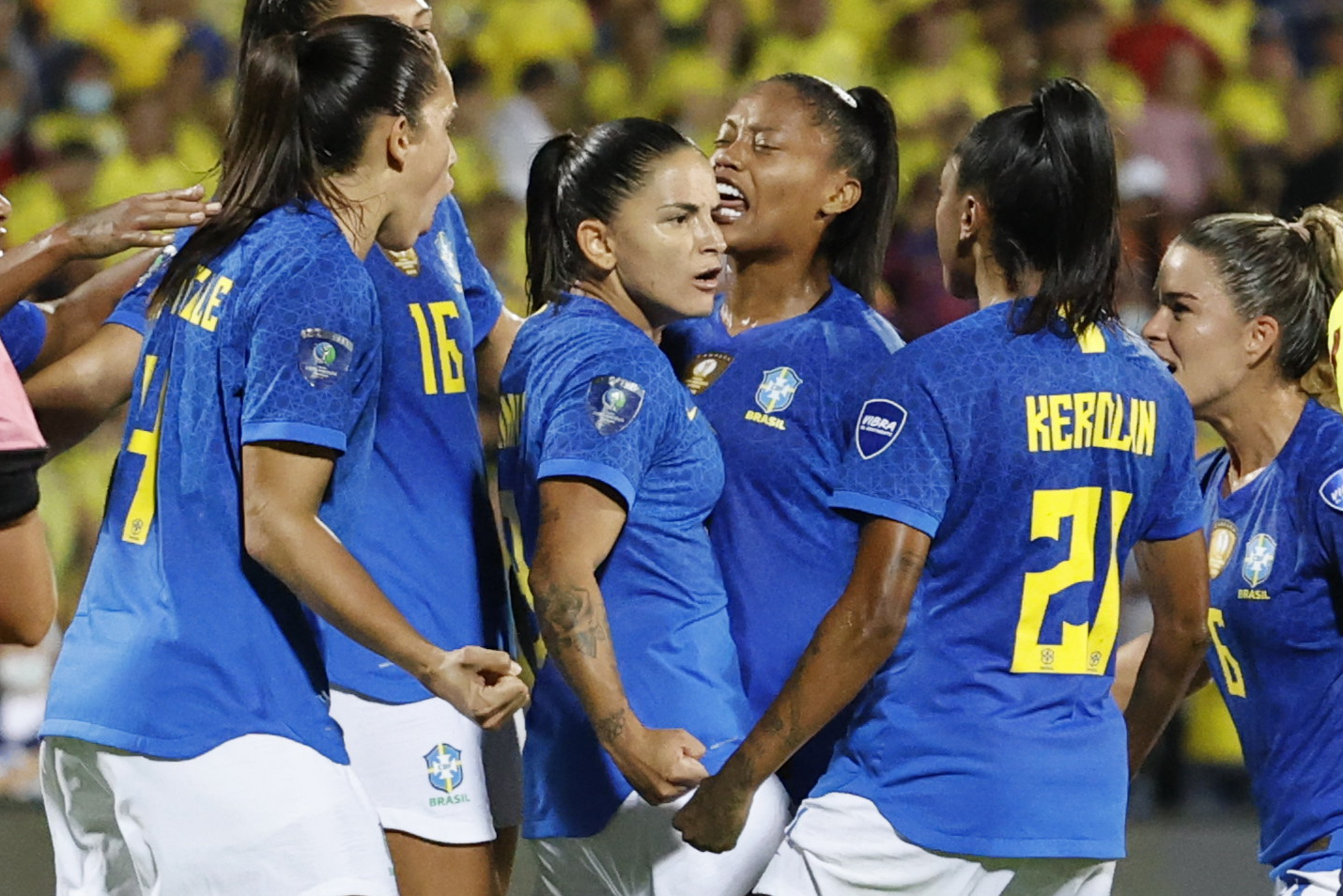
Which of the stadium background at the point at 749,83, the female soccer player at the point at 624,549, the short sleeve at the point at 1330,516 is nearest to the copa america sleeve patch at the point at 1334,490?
the short sleeve at the point at 1330,516

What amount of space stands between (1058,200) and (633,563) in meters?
0.88

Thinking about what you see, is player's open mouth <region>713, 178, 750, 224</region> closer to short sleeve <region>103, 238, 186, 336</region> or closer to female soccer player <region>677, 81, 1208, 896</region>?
female soccer player <region>677, 81, 1208, 896</region>

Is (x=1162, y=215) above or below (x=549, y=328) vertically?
below

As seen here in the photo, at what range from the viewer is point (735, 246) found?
3.34 metres

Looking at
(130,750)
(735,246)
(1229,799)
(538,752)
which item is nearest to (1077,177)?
(735,246)

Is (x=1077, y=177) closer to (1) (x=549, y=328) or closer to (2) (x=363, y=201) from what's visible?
(1) (x=549, y=328)

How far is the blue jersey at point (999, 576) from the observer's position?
106 inches

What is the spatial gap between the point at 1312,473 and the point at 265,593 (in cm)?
194

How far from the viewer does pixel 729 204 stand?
336 centimetres

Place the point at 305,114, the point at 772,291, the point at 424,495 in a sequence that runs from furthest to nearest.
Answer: the point at 772,291 < the point at 424,495 < the point at 305,114

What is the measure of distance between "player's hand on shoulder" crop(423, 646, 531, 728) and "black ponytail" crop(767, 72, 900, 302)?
1.29 m

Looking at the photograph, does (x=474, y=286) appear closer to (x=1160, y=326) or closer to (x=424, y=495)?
(x=424, y=495)

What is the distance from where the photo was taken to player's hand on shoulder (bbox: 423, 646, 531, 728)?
238cm

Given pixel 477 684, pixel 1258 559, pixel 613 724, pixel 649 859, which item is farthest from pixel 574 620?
pixel 1258 559
